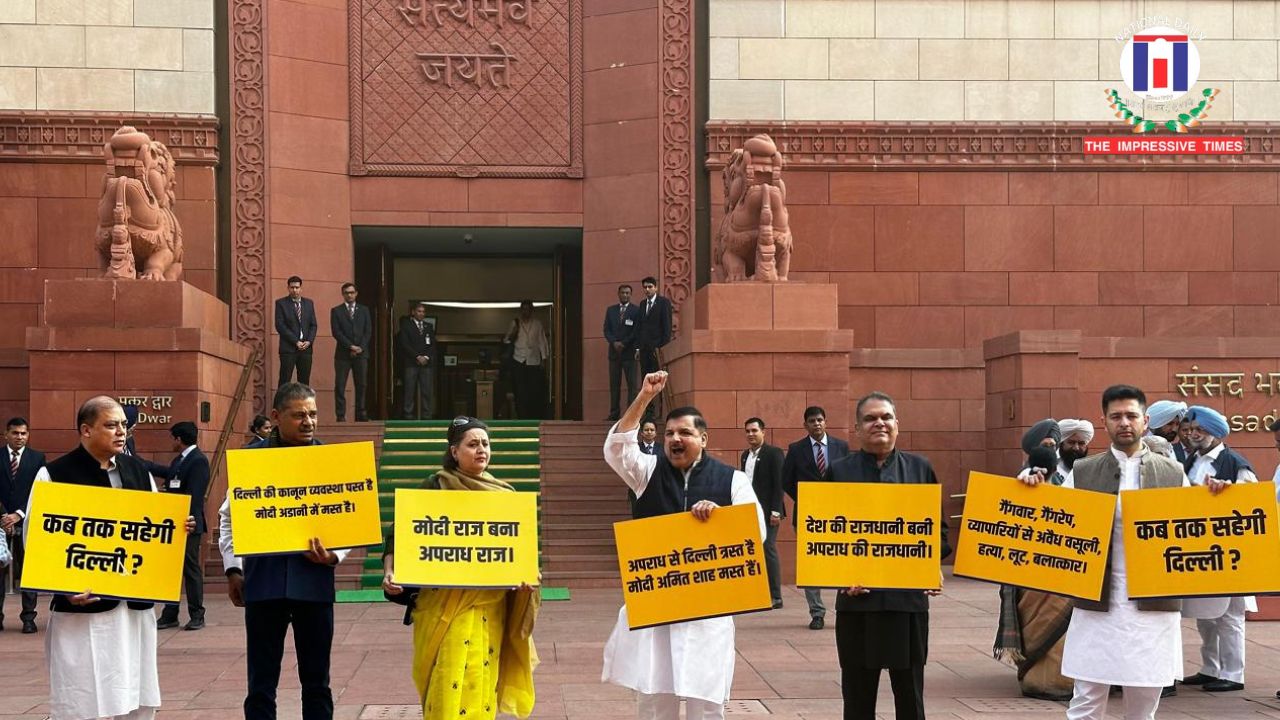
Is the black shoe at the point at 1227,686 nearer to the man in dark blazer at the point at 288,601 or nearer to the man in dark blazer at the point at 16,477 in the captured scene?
the man in dark blazer at the point at 288,601

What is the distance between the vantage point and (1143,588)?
643 centimetres

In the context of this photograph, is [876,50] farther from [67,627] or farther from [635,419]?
[67,627]

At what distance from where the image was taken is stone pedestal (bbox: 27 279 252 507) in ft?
51.9

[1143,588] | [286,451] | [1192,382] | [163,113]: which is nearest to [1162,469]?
[1143,588]

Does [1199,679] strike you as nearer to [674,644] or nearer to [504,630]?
[674,644]

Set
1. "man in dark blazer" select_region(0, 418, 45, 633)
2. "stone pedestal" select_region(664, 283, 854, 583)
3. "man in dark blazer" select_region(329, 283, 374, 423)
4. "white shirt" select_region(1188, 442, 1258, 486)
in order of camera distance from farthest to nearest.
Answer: "man in dark blazer" select_region(329, 283, 374, 423) → "stone pedestal" select_region(664, 283, 854, 583) → "man in dark blazer" select_region(0, 418, 45, 633) → "white shirt" select_region(1188, 442, 1258, 486)

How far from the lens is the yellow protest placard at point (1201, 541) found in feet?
21.1

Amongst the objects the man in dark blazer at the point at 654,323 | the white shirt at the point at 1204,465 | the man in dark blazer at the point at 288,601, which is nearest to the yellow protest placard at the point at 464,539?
the man in dark blazer at the point at 288,601

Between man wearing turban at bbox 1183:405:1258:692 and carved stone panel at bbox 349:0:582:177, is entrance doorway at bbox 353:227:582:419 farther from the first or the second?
man wearing turban at bbox 1183:405:1258:692

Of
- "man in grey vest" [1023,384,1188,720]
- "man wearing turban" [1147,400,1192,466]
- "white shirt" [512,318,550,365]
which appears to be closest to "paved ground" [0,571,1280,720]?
"man wearing turban" [1147,400,1192,466]

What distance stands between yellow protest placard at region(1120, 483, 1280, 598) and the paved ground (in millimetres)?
2158

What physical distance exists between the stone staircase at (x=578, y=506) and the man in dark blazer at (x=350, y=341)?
2.49m

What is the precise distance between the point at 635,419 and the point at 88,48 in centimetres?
1626

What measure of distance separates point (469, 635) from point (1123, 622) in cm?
283
